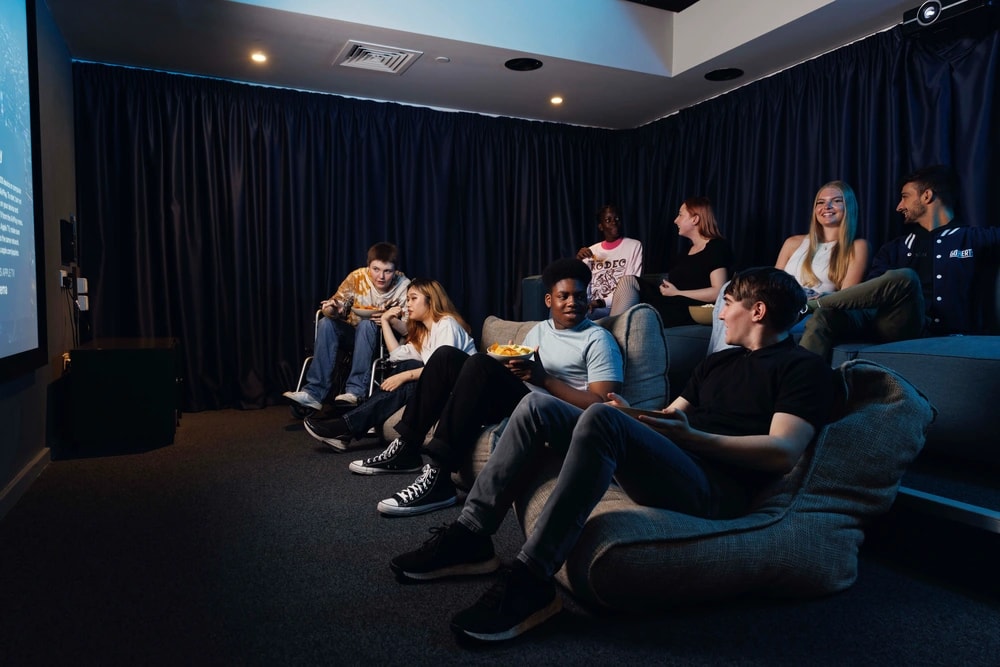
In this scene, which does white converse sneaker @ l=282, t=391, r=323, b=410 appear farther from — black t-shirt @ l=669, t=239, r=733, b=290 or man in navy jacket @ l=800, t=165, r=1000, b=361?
man in navy jacket @ l=800, t=165, r=1000, b=361

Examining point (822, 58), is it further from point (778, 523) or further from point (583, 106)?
point (778, 523)

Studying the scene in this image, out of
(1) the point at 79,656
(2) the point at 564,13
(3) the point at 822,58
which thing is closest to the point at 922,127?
(3) the point at 822,58

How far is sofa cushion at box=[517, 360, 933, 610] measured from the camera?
5.09 feet

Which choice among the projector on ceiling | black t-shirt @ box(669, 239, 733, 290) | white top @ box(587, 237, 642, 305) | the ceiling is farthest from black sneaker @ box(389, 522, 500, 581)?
the projector on ceiling

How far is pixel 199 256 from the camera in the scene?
4656mm

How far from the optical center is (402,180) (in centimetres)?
531

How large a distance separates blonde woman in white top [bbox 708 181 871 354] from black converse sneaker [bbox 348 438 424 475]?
1697mm

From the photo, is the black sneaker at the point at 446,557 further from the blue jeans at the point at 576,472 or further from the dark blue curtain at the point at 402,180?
the dark blue curtain at the point at 402,180

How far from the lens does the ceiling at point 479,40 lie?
3668 millimetres

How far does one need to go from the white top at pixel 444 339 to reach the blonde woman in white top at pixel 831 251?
4.34 ft

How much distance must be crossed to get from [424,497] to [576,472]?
1.01 meters

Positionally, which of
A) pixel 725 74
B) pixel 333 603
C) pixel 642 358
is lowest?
pixel 333 603

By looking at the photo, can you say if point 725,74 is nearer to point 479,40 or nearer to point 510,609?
point 479,40

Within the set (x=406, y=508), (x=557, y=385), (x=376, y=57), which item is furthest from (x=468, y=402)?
(x=376, y=57)
